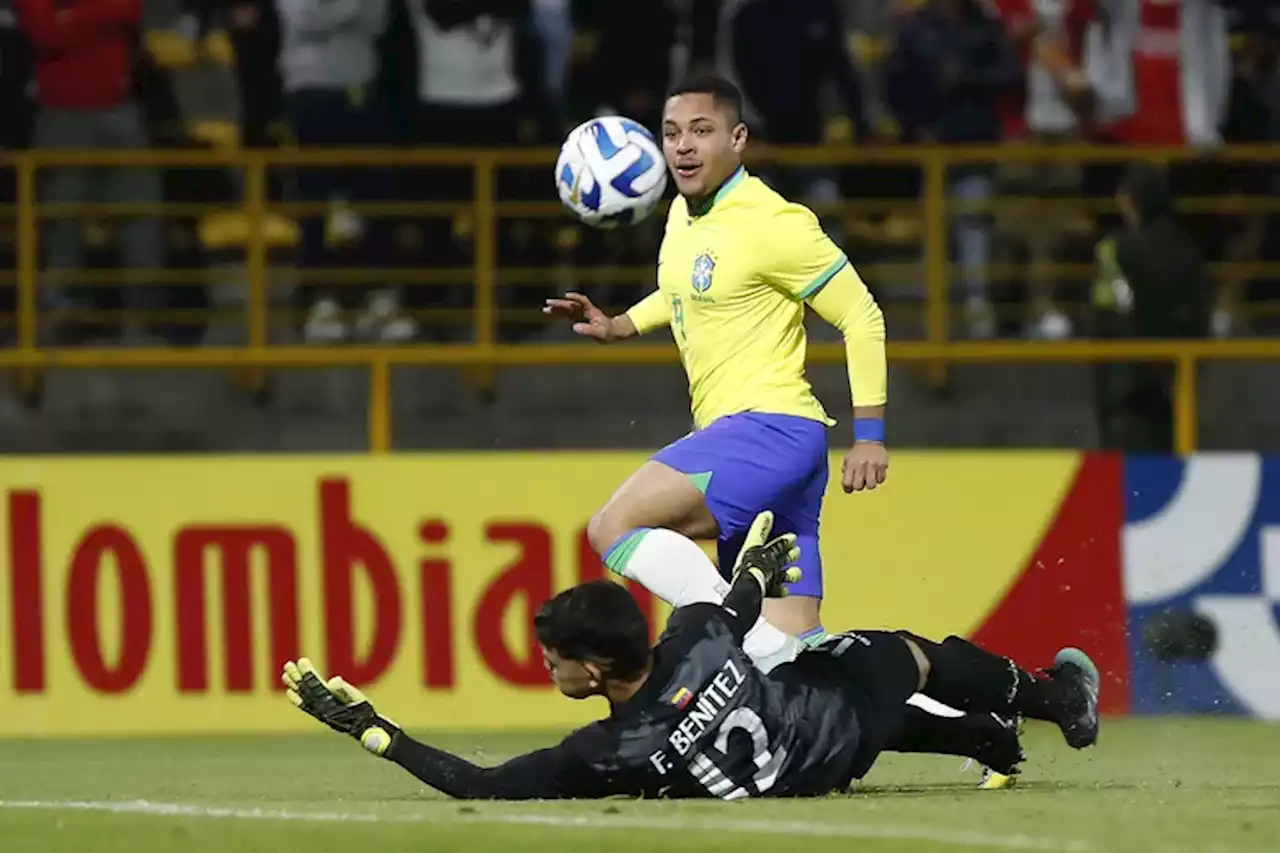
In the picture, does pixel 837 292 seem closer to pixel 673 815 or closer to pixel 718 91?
pixel 718 91

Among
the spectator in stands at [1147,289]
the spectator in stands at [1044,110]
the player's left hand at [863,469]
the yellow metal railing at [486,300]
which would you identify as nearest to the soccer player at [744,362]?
the player's left hand at [863,469]

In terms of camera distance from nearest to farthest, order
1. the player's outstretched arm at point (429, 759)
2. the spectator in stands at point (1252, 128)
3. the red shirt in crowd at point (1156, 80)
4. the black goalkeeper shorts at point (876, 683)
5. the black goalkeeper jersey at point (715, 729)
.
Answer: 1. the black goalkeeper jersey at point (715, 729)
2. the player's outstretched arm at point (429, 759)
3. the black goalkeeper shorts at point (876, 683)
4. the red shirt in crowd at point (1156, 80)
5. the spectator in stands at point (1252, 128)

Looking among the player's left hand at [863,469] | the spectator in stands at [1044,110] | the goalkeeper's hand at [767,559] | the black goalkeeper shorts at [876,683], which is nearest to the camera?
the black goalkeeper shorts at [876,683]

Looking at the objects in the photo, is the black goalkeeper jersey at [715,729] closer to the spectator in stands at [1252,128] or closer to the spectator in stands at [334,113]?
the spectator in stands at [334,113]

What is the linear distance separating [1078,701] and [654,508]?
1.37 m

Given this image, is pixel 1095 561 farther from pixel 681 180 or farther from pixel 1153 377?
pixel 681 180

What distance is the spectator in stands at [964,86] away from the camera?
15.9 metres

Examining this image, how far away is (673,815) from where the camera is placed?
7512 mm

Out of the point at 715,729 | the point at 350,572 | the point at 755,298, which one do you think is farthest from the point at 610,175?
the point at 350,572

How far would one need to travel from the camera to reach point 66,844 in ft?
23.9

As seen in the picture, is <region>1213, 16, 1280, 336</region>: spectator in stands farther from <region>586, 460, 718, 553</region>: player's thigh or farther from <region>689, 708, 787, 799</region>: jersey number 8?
<region>689, 708, 787, 799</region>: jersey number 8

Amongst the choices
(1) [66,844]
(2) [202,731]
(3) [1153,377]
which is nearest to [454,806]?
(1) [66,844]

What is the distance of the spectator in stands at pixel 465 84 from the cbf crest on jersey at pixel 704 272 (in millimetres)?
6500

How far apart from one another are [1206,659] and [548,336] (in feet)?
13.9
